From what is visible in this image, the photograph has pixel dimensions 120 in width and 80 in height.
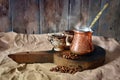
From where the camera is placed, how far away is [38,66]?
1360mm

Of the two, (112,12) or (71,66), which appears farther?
(112,12)

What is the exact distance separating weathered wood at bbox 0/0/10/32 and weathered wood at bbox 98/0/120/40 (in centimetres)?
82

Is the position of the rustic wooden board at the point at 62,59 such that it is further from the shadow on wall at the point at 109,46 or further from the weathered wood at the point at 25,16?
the weathered wood at the point at 25,16

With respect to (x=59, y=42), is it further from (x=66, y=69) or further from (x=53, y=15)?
(x=53, y=15)

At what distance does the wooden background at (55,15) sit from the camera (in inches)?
74.6

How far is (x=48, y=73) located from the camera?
1261 mm

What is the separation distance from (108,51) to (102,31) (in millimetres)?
369

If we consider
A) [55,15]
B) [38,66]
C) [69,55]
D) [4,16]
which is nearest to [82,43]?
[69,55]

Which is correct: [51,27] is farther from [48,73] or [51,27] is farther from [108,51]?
[48,73]

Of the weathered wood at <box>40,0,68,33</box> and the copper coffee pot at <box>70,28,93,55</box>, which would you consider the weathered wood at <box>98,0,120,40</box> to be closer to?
the weathered wood at <box>40,0,68,33</box>

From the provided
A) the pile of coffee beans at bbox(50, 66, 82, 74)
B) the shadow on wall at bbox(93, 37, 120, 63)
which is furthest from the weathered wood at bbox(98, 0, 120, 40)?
the pile of coffee beans at bbox(50, 66, 82, 74)

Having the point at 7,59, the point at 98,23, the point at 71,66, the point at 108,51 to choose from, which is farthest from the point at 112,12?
the point at 7,59

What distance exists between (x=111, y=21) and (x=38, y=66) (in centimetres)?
90

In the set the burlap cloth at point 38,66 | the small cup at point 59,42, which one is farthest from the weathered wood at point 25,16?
the small cup at point 59,42
